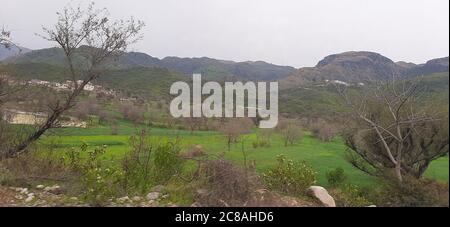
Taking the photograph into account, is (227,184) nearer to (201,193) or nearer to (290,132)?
(201,193)

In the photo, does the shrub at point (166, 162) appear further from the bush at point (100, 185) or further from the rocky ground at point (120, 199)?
the rocky ground at point (120, 199)

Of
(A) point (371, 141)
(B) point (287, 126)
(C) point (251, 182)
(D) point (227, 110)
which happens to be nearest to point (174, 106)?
(D) point (227, 110)

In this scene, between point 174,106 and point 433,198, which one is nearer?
point 433,198

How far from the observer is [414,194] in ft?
21.7

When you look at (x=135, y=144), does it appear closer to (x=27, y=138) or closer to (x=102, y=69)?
(x=102, y=69)

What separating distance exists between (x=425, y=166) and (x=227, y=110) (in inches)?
1451

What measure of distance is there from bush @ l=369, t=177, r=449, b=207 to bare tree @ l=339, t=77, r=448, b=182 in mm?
475

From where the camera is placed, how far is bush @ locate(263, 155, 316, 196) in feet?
30.0

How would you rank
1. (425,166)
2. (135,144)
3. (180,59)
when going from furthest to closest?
1. (180,59)
2. (425,166)
3. (135,144)

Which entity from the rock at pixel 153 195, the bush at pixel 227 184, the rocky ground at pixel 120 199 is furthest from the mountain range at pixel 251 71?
the rock at pixel 153 195

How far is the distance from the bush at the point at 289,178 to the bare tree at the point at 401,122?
1.94 m

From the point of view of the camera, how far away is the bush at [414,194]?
16.9ft
